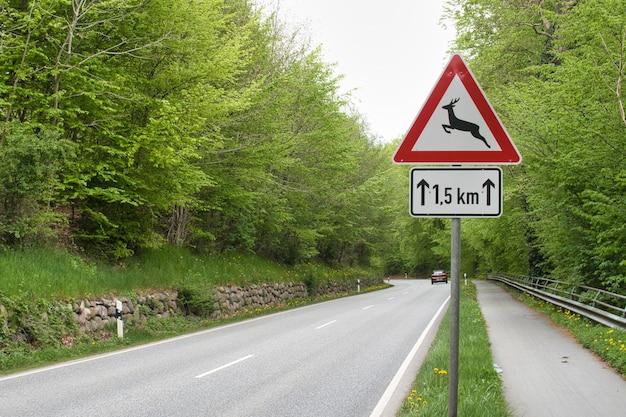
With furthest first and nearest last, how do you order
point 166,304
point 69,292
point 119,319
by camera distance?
point 166,304 → point 119,319 → point 69,292

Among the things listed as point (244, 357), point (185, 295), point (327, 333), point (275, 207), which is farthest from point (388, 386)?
point (275, 207)

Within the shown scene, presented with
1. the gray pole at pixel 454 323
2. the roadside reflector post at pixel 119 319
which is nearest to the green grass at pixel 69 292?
the roadside reflector post at pixel 119 319

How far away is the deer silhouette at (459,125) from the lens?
155 inches

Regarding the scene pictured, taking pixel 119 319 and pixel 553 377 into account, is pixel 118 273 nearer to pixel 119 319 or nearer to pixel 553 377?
pixel 119 319

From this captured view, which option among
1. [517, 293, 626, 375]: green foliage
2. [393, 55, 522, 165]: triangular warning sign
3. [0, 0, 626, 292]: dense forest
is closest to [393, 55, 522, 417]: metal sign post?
[393, 55, 522, 165]: triangular warning sign

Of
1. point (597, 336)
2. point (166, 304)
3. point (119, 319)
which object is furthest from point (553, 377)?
point (166, 304)

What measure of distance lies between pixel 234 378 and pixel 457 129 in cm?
601

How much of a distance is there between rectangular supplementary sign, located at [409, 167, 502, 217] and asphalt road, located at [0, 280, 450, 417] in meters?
3.58

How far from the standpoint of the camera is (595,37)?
12.2 metres

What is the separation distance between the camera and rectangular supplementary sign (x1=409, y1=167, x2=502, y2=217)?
3783 millimetres

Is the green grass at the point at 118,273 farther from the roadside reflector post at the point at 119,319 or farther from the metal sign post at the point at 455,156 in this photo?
the metal sign post at the point at 455,156

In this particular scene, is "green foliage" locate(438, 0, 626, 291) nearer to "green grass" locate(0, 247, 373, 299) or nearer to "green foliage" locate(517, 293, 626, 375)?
"green foliage" locate(517, 293, 626, 375)

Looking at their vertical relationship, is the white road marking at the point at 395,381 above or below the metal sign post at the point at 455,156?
below

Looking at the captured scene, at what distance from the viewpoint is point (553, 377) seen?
831 cm
